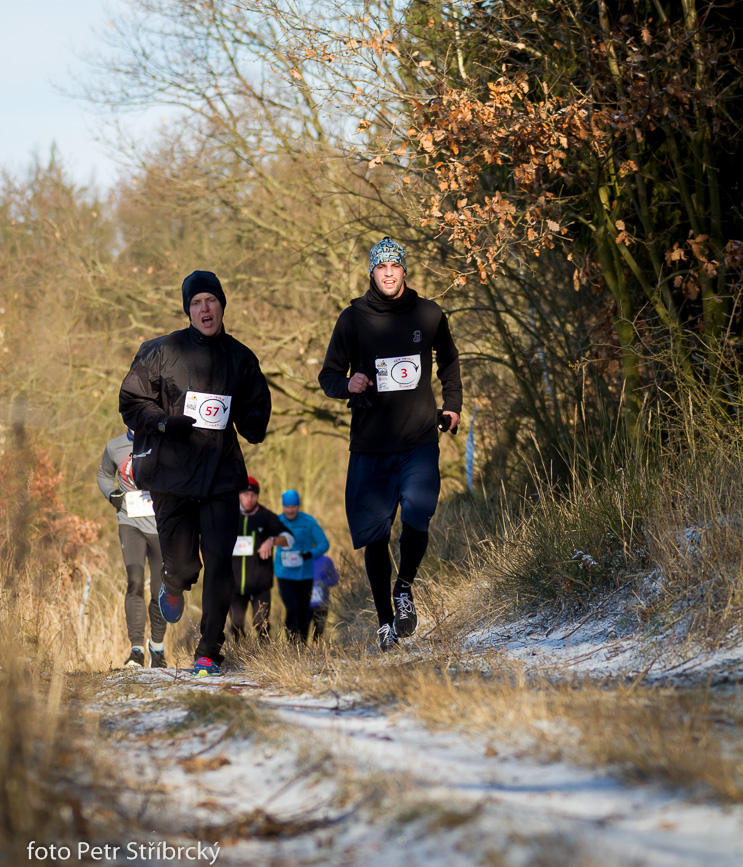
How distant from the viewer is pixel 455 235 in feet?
21.2

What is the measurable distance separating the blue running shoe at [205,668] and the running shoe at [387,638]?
872mm

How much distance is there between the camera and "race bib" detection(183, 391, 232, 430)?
5113 mm

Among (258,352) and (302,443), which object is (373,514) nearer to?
(258,352)

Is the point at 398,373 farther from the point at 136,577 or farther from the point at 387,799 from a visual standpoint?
the point at 136,577

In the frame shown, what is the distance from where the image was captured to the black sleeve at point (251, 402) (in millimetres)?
5258

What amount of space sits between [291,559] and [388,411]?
5414mm

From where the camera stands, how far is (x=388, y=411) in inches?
204

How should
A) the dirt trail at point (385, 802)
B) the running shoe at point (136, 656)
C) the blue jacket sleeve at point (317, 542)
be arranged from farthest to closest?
the blue jacket sleeve at point (317, 542) < the running shoe at point (136, 656) < the dirt trail at point (385, 802)

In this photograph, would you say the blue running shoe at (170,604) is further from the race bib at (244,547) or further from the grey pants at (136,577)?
the race bib at (244,547)

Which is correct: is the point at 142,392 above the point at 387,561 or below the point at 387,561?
above

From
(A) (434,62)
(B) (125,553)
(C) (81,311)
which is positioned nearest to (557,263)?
(A) (434,62)

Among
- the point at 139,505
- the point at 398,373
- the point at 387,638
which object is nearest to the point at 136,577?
the point at 139,505

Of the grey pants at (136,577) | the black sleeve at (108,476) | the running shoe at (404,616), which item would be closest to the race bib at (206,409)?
the running shoe at (404,616)

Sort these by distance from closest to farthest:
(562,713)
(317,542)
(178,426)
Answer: (562,713) → (178,426) → (317,542)
